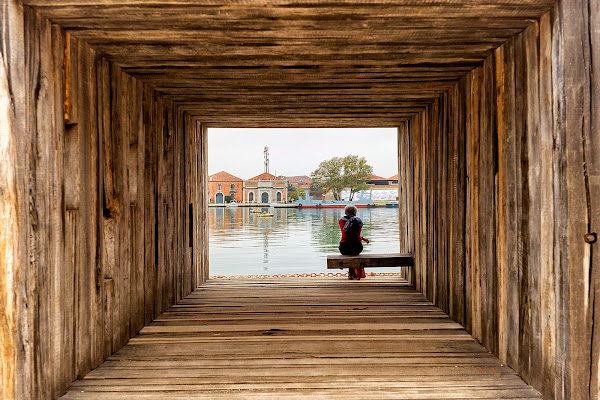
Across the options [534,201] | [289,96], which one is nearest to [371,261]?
[289,96]

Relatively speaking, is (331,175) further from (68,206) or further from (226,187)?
(68,206)

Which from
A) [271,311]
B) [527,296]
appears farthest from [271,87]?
[527,296]

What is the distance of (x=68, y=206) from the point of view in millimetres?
2627

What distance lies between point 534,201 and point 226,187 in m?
64.0

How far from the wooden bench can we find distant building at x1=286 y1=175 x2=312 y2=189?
215 ft

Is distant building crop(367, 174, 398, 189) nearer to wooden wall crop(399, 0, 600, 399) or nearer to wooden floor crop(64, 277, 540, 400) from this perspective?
wooden floor crop(64, 277, 540, 400)

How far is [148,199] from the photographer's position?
3.86 m

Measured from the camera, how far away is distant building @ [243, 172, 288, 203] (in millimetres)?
61594

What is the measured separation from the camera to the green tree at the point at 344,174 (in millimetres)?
56625

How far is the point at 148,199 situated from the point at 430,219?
3026 mm

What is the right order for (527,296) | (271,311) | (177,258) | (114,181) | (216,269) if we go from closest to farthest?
1. (527,296)
2. (114,181)
3. (271,311)
4. (177,258)
5. (216,269)

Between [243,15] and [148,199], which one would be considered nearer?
[243,15]

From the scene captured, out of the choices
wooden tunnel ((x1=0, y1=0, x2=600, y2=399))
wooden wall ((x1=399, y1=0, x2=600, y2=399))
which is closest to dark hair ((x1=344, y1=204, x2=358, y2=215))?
wooden tunnel ((x1=0, y1=0, x2=600, y2=399))

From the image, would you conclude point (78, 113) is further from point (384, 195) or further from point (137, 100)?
point (384, 195)
